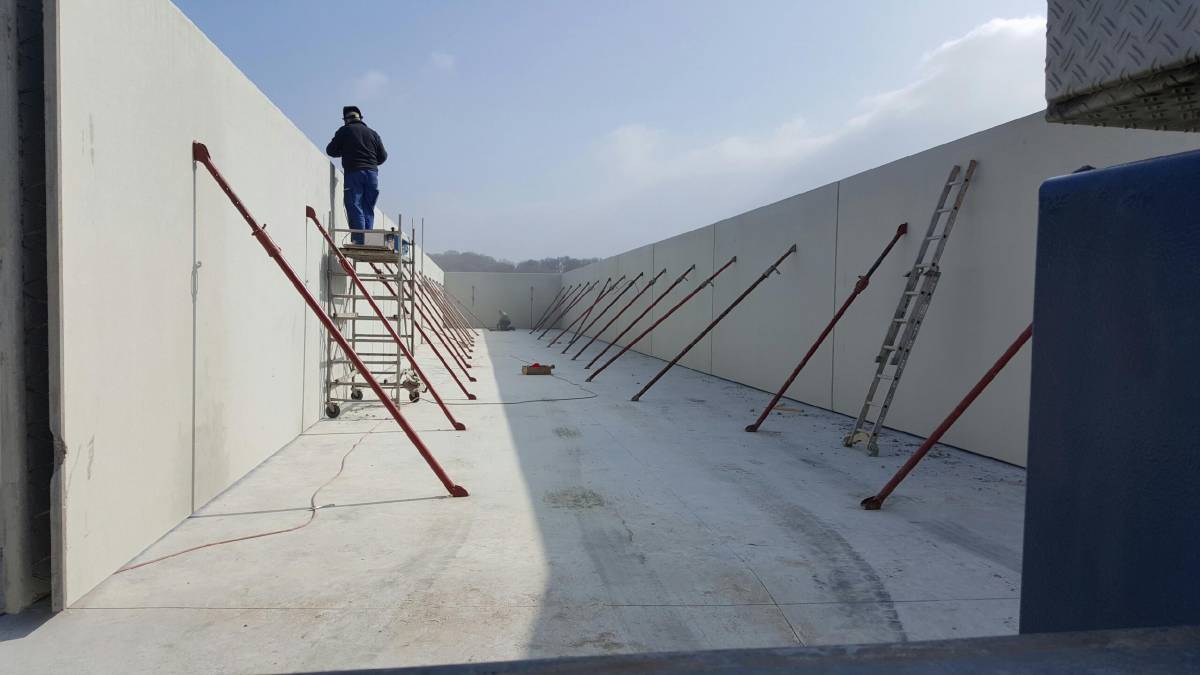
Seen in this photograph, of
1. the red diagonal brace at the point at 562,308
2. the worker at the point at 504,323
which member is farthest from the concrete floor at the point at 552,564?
the worker at the point at 504,323

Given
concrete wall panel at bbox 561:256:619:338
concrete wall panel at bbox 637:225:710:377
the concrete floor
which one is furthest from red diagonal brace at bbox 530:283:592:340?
the concrete floor

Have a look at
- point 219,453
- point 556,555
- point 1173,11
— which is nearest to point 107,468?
point 219,453

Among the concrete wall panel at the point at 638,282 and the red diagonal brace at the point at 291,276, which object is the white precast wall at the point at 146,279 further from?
the concrete wall panel at the point at 638,282

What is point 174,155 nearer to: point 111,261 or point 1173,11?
point 111,261

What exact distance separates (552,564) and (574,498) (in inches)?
43.1

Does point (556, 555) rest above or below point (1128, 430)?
below

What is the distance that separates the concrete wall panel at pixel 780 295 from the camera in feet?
26.2

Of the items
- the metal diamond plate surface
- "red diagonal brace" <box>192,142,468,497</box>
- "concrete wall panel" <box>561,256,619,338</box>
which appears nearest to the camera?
the metal diamond plate surface

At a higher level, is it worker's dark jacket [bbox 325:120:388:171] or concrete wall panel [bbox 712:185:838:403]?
worker's dark jacket [bbox 325:120:388:171]

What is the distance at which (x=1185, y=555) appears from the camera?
1.12 m

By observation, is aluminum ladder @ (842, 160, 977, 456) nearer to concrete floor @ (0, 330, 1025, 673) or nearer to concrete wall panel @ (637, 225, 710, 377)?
concrete floor @ (0, 330, 1025, 673)

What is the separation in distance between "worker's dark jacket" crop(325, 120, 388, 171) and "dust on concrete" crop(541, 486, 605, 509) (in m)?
4.39

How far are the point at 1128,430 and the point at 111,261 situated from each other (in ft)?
10.8

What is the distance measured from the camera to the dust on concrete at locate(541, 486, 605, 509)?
4097 millimetres
